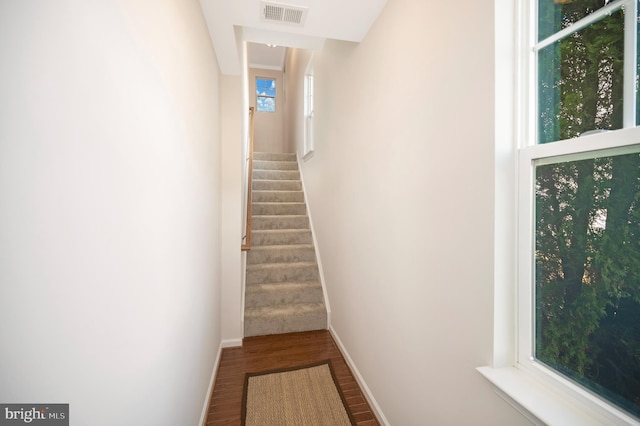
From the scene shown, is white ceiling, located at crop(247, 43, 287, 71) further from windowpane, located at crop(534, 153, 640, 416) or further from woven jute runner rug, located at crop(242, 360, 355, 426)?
windowpane, located at crop(534, 153, 640, 416)

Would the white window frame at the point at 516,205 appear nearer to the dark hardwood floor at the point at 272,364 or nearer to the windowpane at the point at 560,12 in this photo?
the windowpane at the point at 560,12

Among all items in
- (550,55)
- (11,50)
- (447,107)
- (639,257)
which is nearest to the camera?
(11,50)

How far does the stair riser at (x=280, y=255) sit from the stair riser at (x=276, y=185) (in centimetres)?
147

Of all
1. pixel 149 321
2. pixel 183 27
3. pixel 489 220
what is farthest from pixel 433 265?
pixel 183 27

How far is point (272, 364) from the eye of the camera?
247 centimetres

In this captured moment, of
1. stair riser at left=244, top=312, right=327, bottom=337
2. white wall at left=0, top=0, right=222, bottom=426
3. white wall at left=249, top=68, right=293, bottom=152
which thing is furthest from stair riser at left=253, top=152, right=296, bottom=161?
white wall at left=0, top=0, right=222, bottom=426

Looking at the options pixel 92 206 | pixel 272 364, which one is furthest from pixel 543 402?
pixel 272 364

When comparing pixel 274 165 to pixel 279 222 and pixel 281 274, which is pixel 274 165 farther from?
pixel 281 274

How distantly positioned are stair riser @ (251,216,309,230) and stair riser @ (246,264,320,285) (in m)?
0.74

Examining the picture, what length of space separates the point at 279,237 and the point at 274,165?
2.03 metres

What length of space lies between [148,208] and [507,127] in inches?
49.8

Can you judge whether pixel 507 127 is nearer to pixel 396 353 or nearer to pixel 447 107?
pixel 447 107

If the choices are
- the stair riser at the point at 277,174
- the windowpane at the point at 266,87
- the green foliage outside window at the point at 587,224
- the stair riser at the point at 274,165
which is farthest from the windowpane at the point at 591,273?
the windowpane at the point at 266,87

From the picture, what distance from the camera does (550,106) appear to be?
90cm
